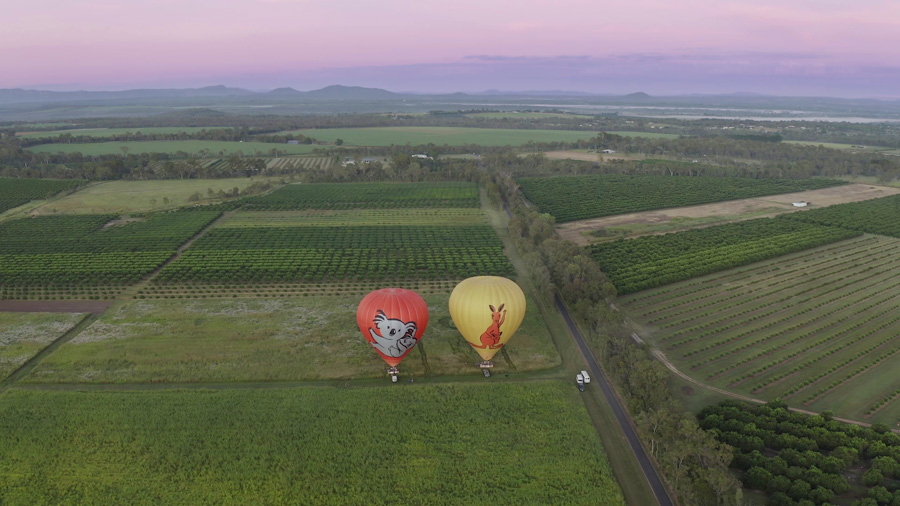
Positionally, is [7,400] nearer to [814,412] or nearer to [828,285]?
[814,412]

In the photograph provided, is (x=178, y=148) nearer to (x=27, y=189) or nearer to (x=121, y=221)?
(x=27, y=189)

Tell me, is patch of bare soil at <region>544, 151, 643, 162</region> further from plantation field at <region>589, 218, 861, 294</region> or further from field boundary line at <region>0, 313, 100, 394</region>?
field boundary line at <region>0, 313, 100, 394</region>

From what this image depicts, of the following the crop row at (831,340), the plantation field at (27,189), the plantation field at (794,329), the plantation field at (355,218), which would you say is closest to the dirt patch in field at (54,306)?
the plantation field at (355,218)

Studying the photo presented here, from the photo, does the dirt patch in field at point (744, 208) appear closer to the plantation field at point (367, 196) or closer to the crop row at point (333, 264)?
the crop row at point (333, 264)

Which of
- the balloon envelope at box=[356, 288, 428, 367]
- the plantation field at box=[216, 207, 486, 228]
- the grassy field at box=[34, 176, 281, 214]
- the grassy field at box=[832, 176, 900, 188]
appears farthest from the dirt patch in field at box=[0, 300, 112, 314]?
the grassy field at box=[832, 176, 900, 188]

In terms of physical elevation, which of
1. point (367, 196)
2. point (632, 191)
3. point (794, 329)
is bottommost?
point (794, 329)

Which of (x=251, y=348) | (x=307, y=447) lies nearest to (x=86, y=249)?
(x=251, y=348)
